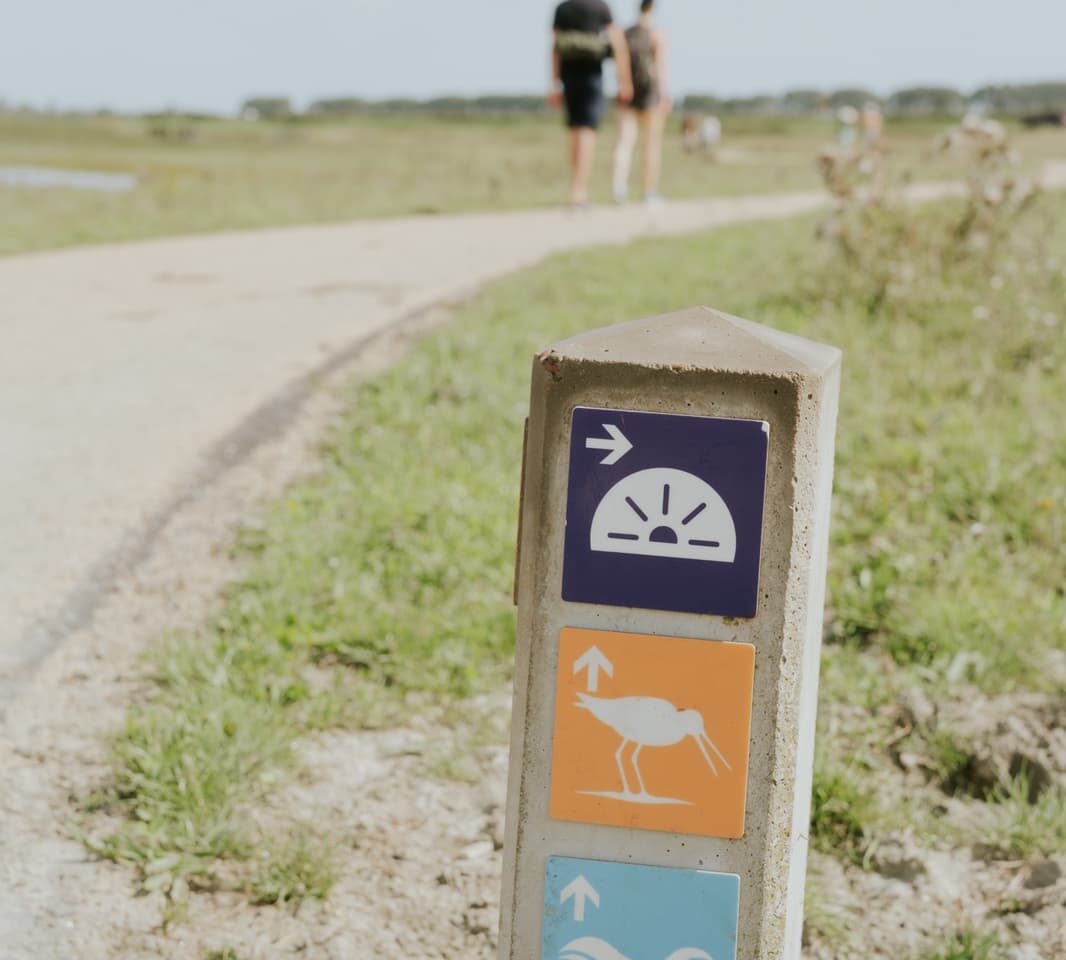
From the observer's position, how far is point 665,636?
175 cm

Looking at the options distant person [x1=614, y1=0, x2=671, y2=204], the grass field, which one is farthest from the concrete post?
distant person [x1=614, y1=0, x2=671, y2=204]

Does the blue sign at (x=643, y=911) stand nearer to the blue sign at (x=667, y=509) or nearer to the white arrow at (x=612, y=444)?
the blue sign at (x=667, y=509)

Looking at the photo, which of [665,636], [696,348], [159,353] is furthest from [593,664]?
[159,353]

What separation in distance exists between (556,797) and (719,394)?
0.59 m

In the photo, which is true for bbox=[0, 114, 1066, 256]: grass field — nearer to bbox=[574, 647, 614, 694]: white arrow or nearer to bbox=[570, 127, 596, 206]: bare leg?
bbox=[570, 127, 596, 206]: bare leg

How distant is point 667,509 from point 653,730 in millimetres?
300

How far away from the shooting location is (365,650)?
3.36 metres

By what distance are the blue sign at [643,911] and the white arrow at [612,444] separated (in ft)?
1.81

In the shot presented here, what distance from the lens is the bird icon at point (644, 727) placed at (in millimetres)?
1761

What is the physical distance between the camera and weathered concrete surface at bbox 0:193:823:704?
156 inches

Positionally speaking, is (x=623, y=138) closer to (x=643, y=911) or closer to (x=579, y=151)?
(x=579, y=151)

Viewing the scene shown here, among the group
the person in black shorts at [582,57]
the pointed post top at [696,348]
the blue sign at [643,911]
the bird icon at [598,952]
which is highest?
the person in black shorts at [582,57]

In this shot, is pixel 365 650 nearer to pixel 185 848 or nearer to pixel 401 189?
pixel 185 848

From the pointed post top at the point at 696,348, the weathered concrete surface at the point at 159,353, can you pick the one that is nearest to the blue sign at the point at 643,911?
the pointed post top at the point at 696,348
